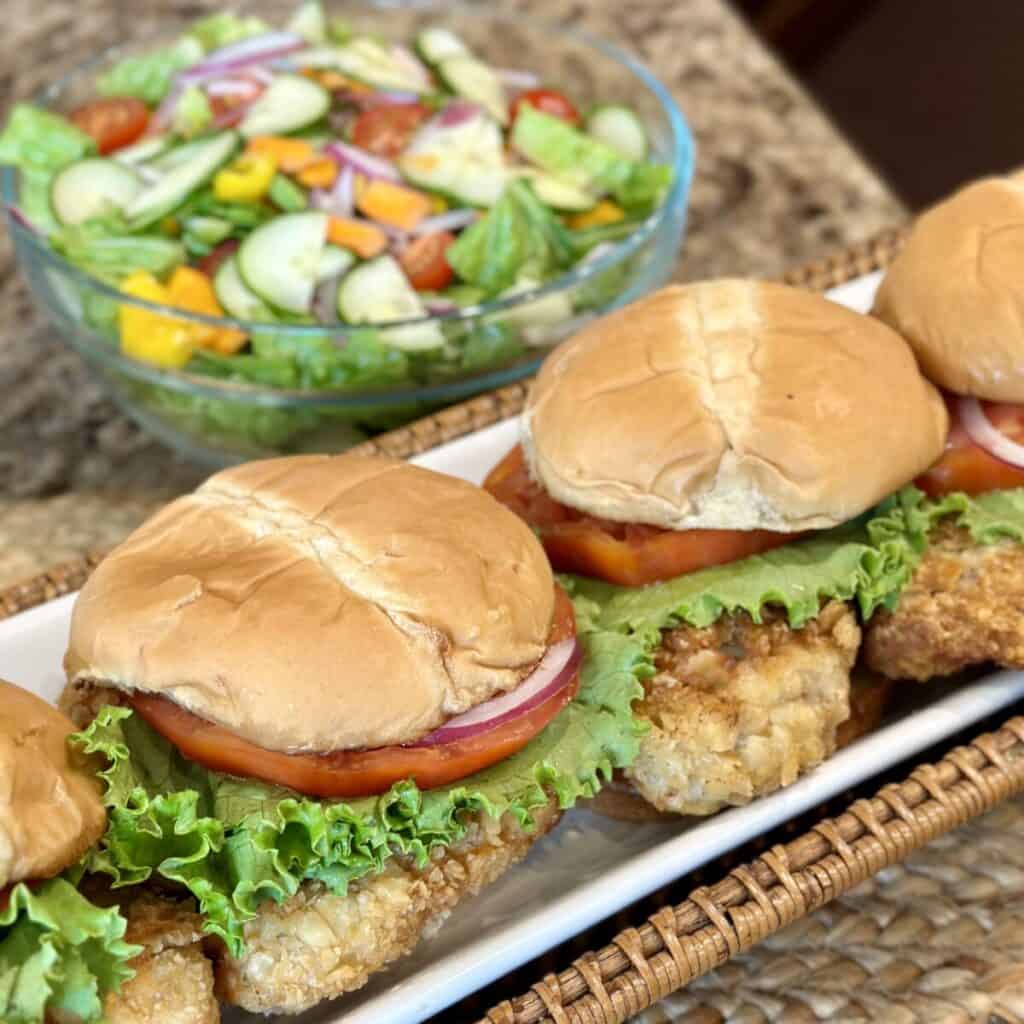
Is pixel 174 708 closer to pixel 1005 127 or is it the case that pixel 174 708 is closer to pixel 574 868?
pixel 574 868

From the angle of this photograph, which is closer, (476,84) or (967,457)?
(967,457)

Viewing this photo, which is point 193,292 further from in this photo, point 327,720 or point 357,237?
point 327,720

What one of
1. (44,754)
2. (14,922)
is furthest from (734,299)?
(14,922)

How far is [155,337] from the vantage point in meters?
3.40

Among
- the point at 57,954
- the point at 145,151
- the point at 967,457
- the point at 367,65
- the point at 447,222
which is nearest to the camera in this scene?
the point at 57,954

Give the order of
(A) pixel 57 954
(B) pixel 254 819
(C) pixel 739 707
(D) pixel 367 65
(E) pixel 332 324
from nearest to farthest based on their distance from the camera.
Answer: (A) pixel 57 954 < (B) pixel 254 819 < (C) pixel 739 707 < (E) pixel 332 324 < (D) pixel 367 65

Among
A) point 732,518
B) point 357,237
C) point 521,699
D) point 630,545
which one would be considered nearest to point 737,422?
point 732,518

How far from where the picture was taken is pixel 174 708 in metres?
2.08

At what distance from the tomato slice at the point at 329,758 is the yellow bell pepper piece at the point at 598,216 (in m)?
2.26

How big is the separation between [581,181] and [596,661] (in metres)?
2.26

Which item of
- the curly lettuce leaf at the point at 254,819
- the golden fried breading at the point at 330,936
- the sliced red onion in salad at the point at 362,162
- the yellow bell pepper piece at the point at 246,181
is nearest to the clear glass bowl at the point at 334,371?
the yellow bell pepper piece at the point at 246,181

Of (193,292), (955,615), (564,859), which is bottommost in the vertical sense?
(564,859)

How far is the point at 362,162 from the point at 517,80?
918 mm

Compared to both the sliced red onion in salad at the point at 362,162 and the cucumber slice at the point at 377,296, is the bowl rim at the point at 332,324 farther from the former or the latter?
the sliced red onion in salad at the point at 362,162
